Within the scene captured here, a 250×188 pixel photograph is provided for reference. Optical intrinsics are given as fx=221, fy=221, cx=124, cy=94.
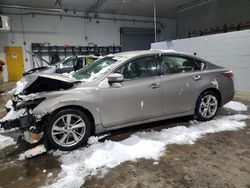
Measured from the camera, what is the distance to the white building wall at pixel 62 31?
1366 cm

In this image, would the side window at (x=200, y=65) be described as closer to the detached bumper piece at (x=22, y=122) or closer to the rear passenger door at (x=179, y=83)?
the rear passenger door at (x=179, y=83)

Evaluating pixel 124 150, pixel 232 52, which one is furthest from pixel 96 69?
pixel 232 52

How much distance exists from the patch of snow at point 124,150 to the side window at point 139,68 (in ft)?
3.08

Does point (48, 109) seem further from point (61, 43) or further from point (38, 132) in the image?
point (61, 43)

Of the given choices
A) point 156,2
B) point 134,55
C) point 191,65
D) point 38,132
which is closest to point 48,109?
point 38,132

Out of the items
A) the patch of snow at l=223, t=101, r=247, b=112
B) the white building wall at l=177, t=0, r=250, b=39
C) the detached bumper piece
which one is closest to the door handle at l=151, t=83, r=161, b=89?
the detached bumper piece

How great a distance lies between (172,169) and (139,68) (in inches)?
63.9

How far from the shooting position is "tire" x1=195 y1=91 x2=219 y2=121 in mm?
3943

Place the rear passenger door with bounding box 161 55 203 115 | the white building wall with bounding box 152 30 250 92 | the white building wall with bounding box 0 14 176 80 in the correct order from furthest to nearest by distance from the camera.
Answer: the white building wall with bounding box 0 14 176 80 → the white building wall with bounding box 152 30 250 92 → the rear passenger door with bounding box 161 55 203 115

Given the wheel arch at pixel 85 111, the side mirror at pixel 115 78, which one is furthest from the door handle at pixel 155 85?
the wheel arch at pixel 85 111

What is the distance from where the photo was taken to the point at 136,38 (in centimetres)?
1792

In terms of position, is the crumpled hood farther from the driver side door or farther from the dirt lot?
the dirt lot

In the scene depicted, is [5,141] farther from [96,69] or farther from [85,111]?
[96,69]

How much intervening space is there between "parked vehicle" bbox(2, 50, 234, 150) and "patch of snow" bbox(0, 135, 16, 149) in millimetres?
737
